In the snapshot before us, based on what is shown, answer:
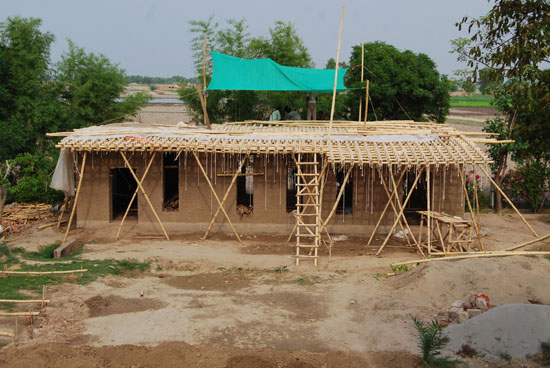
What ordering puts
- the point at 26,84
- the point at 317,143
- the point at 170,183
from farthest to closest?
1. the point at 26,84
2. the point at 170,183
3. the point at 317,143

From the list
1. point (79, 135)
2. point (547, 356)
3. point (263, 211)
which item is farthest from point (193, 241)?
point (547, 356)

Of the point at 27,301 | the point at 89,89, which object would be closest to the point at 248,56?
the point at 89,89

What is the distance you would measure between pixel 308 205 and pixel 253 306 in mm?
3928

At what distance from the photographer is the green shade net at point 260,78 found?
1844cm

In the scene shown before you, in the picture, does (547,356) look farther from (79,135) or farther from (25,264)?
(79,135)

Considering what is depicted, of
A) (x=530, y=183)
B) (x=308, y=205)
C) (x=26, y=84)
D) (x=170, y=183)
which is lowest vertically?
(x=170, y=183)

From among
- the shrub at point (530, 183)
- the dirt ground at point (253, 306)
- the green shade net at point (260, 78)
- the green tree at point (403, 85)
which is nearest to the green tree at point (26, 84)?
the green shade net at point (260, 78)

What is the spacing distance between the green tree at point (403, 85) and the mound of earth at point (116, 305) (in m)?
14.2

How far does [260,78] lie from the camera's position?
18.6 meters

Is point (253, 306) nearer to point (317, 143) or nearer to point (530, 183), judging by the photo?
point (317, 143)

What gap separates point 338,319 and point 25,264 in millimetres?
6755

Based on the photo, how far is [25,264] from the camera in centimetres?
1177

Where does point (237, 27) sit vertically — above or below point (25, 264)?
above

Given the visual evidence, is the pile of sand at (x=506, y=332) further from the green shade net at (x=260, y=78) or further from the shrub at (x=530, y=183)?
the shrub at (x=530, y=183)
